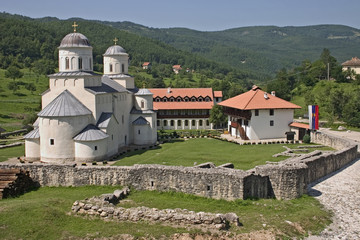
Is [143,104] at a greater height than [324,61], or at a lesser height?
lesser

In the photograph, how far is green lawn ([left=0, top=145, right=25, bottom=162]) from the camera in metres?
33.5

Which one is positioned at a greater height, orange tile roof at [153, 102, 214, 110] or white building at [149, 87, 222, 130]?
orange tile roof at [153, 102, 214, 110]

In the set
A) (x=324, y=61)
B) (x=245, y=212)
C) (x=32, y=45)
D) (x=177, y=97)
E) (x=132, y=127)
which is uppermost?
(x=32, y=45)

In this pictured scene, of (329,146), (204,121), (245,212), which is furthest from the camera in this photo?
(204,121)

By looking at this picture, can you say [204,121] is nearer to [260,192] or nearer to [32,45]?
[260,192]

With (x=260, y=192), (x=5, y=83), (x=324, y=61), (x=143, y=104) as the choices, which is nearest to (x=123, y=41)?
(x=5, y=83)

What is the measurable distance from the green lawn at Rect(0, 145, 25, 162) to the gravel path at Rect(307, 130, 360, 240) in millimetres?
24911

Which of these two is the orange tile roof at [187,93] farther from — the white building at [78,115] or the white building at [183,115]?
the white building at [78,115]

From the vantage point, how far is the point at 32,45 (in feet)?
382

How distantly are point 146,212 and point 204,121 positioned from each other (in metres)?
42.2

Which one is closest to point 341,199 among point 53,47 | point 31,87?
point 31,87

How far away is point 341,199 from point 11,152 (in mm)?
28494

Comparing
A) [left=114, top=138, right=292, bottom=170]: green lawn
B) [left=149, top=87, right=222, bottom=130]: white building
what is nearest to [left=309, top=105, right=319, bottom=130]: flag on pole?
[left=114, top=138, right=292, bottom=170]: green lawn

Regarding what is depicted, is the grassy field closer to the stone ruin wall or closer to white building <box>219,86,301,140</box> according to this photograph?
the stone ruin wall
